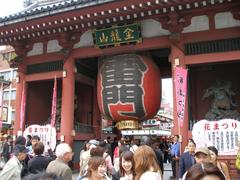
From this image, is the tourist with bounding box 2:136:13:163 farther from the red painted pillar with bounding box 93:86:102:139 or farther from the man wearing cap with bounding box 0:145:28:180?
the man wearing cap with bounding box 0:145:28:180

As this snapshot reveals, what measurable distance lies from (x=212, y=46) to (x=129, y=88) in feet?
10.4

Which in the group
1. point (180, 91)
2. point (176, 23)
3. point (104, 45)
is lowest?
point (180, 91)

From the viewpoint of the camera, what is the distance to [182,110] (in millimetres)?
9805

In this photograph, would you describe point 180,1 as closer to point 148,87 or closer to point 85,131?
point 148,87

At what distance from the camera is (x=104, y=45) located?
38.6 ft

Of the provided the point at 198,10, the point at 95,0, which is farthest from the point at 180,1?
the point at 95,0

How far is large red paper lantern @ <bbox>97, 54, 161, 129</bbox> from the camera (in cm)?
1134

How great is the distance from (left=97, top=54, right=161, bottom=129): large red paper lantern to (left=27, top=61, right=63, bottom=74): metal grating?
2080mm

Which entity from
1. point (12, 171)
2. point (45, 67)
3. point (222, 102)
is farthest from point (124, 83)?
point (12, 171)

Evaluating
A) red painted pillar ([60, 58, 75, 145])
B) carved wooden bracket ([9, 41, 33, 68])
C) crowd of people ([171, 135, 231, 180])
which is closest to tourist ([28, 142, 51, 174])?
crowd of people ([171, 135, 231, 180])

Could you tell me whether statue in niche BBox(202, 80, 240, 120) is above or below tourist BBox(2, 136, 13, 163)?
above

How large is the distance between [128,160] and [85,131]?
9.60 metres

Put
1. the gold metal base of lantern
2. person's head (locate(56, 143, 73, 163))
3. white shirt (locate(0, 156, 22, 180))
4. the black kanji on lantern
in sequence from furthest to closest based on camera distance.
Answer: the gold metal base of lantern → the black kanji on lantern → person's head (locate(56, 143, 73, 163)) → white shirt (locate(0, 156, 22, 180))

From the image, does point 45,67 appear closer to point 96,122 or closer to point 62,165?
point 96,122
